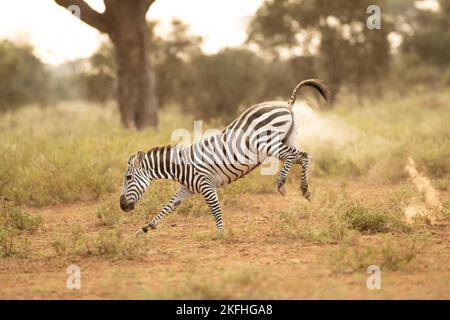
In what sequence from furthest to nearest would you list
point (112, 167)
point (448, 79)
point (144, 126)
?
point (448, 79)
point (144, 126)
point (112, 167)

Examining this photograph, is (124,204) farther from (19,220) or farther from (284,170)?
(284,170)

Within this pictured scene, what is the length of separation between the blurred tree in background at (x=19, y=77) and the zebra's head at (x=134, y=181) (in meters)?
21.7

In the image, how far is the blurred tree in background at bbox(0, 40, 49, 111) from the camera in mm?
28484

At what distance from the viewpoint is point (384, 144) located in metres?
13.0

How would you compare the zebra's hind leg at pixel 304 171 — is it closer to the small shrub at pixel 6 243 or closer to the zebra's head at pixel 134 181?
the zebra's head at pixel 134 181

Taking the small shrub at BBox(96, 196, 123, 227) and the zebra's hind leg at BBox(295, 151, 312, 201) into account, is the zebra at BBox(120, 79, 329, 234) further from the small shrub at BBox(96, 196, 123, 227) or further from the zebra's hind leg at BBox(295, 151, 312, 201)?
the small shrub at BBox(96, 196, 123, 227)

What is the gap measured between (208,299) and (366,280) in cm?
141

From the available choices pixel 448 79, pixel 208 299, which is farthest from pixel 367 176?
pixel 448 79

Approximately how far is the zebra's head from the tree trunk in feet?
30.7

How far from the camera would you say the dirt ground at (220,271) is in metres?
5.66

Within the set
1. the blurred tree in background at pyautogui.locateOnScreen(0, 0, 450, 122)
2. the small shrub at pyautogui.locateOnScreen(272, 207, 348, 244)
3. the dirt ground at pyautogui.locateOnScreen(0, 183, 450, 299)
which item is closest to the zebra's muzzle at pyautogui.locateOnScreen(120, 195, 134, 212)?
the dirt ground at pyautogui.locateOnScreen(0, 183, 450, 299)

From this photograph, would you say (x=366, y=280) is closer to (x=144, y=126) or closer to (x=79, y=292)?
(x=79, y=292)

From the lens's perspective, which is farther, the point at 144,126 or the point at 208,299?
the point at 144,126
